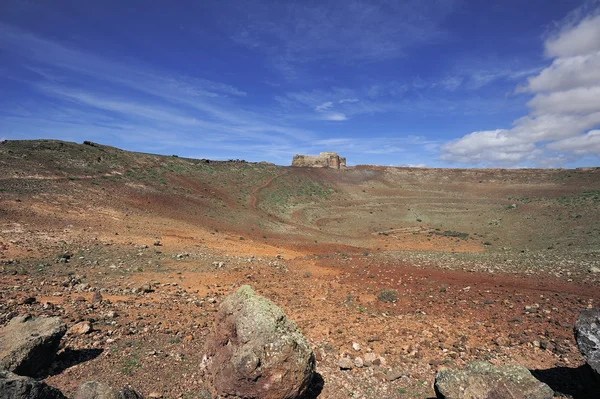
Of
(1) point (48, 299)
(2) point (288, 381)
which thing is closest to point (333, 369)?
(2) point (288, 381)

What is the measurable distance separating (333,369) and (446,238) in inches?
1095

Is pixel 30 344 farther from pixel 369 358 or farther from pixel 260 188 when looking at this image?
pixel 260 188

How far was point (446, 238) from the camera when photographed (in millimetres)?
31484

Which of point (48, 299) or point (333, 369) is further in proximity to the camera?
point (48, 299)

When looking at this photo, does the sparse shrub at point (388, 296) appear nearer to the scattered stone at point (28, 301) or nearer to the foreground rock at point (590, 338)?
the foreground rock at point (590, 338)

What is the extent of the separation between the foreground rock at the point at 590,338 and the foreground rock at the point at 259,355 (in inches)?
181

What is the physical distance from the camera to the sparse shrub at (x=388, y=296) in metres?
12.0

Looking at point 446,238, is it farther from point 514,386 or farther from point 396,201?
point 514,386

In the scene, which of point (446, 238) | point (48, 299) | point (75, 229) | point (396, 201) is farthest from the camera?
point (396, 201)

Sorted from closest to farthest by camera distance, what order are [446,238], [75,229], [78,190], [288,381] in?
1. [288,381]
2. [75,229]
3. [78,190]
4. [446,238]

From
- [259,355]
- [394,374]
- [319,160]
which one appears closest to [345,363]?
[394,374]

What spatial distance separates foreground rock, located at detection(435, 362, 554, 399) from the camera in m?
5.02

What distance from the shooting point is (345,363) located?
737 cm

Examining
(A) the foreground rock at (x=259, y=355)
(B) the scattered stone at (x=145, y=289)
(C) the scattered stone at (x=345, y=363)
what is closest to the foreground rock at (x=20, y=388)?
(A) the foreground rock at (x=259, y=355)
